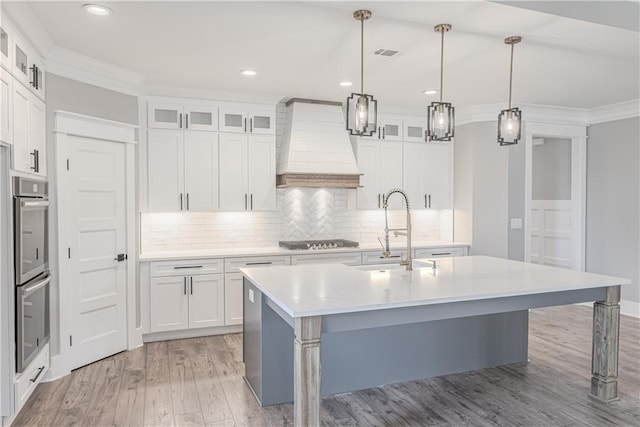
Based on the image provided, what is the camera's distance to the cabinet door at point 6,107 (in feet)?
9.05

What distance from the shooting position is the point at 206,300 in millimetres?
4832

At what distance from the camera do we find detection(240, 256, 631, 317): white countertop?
2.48 meters

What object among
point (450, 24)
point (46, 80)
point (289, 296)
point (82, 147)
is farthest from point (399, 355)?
point (46, 80)

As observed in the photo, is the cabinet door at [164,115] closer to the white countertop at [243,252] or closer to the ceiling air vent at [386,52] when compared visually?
the white countertop at [243,252]

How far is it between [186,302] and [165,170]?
1.44 m

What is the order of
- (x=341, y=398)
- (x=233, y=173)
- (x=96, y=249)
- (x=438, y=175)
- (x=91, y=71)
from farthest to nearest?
1. (x=438, y=175)
2. (x=233, y=173)
3. (x=96, y=249)
4. (x=91, y=71)
5. (x=341, y=398)

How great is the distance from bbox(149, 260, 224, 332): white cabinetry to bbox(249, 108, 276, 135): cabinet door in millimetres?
1621

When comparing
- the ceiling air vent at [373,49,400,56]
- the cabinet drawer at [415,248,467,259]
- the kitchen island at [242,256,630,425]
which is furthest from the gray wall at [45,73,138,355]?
the cabinet drawer at [415,248,467,259]

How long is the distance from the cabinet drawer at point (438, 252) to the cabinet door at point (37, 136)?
417 centimetres

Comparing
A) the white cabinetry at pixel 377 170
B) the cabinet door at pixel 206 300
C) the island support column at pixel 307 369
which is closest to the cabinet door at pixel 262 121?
the white cabinetry at pixel 377 170

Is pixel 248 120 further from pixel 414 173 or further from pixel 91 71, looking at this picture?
pixel 414 173

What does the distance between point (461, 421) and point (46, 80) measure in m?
4.02

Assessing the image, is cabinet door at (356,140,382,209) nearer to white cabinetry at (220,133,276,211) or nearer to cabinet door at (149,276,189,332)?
white cabinetry at (220,133,276,211)

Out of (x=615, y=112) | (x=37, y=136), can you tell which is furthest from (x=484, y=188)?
(x=37, y=136)
